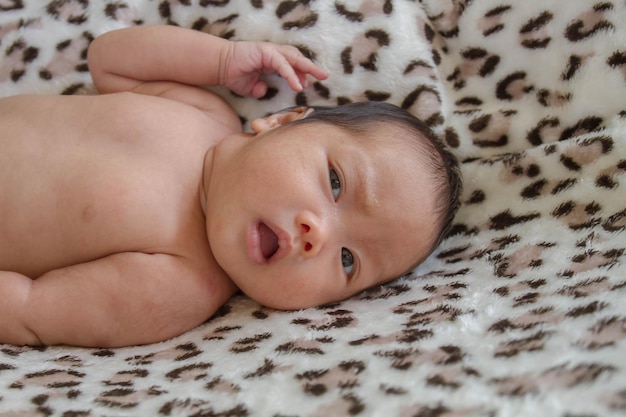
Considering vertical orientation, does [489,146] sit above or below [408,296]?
above

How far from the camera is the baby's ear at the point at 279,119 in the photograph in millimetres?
1488

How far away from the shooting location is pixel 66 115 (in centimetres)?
149

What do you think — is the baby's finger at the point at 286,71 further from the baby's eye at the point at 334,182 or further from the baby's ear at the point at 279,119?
the baby's eye at the point at 334,182

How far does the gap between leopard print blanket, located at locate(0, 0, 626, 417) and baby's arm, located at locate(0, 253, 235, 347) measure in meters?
0.04

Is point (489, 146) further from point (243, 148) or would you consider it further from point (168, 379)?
point (168, 379)

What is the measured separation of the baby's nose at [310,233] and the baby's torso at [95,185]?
25cm

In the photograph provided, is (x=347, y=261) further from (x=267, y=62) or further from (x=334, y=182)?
(x=267, y=62)

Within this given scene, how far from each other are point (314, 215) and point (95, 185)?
1.58 feet

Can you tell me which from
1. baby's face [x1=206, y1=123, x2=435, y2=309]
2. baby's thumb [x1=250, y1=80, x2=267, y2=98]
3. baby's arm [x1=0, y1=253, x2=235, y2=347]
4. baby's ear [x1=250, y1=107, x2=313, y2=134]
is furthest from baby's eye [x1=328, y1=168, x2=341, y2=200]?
baby's thumb [x1=250, y1=80, x2=267, y2=98]

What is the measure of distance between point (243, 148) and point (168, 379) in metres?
0.55

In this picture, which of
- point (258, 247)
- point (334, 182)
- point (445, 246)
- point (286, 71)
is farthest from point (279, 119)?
Answer: point (445, 246)

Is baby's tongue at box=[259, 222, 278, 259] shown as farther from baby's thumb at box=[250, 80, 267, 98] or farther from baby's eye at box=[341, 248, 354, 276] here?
baby's thumb at box=[250, 80, 267, 98]

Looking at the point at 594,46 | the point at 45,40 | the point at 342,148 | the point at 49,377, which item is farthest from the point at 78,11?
the point at 594,46

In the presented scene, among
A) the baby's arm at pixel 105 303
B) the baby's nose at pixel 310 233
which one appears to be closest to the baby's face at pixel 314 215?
the baby's nose at pixel 310 233
